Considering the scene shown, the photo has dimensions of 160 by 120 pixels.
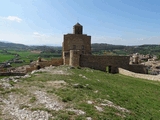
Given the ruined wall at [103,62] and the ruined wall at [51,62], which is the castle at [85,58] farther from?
the ruined wall at [51,62]

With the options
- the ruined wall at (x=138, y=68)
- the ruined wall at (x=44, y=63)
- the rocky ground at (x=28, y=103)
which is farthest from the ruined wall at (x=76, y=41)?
the rocky ground at (x=28, y=103)

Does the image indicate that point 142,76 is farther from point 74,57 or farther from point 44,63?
point 44,63

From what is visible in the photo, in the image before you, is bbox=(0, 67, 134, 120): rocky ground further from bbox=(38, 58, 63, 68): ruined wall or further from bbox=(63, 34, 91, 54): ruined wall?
bbox=(63, 34, 91, 54): ruined wall

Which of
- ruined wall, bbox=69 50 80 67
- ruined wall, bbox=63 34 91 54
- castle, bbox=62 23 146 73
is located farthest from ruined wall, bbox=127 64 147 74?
ruined wall, bbox=69 50 80 67

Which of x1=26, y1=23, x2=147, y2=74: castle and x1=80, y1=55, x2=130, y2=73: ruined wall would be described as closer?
x1=26, y1=23, x2=147, y2=74: castle

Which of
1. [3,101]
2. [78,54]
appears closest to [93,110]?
[3,101]

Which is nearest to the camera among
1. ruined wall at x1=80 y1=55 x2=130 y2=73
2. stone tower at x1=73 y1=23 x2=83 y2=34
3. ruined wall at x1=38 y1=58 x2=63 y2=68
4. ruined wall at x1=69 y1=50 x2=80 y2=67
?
ruined wall at x1=69 y1=50 x2=80 y2=67

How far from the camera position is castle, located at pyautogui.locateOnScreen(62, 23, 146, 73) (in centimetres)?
3180

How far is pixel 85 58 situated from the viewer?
32.1 metres

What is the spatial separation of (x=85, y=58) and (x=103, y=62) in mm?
3559

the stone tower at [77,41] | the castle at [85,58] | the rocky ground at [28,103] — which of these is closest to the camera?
the rocky ground at [28,103]

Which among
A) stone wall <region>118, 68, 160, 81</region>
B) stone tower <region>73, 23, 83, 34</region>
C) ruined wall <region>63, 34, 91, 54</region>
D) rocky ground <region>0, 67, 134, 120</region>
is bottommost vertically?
stone wall <region>118, 68, 160, 81</region>

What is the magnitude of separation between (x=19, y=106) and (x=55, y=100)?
2.05 meters

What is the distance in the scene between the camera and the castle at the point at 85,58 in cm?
3180
